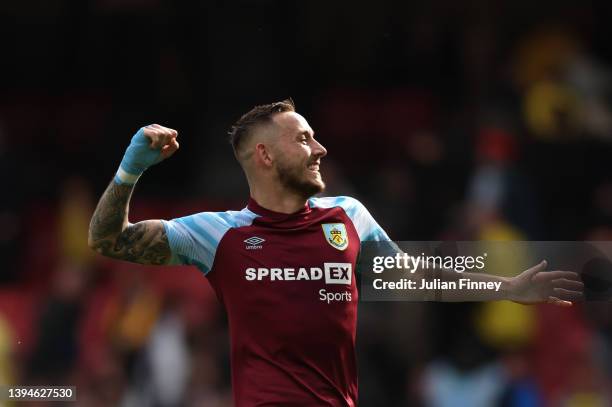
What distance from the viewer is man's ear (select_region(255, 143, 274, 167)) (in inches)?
257

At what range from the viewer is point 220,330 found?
37.9 feet

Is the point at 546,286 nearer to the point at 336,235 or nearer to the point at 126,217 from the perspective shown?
the point at 336,235

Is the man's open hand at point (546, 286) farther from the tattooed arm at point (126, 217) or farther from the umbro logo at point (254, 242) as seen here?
the tattooed arm at point (126, 217)

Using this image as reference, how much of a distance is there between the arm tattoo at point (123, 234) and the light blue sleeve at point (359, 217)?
76 cm

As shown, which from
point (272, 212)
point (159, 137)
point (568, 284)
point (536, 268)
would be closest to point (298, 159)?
point (272, 212)

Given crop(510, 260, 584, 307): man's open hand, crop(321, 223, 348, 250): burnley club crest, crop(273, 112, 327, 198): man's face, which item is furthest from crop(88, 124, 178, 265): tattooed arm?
crop(510, 260, 584, 307): man's open hand

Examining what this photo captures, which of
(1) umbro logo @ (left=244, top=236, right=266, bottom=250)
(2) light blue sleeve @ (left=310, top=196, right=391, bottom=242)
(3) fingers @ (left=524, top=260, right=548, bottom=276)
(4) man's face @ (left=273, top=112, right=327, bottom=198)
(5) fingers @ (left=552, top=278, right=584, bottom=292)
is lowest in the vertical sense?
(5) fingers @ (left=552, top=278, right=584, bottom=292)

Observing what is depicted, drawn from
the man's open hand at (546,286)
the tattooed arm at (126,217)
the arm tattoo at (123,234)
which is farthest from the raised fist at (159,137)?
the man's open hand at (546,286)

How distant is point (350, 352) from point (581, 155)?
6158 mm

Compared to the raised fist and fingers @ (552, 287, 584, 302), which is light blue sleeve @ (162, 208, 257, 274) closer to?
the raised fist

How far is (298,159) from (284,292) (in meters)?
0.63

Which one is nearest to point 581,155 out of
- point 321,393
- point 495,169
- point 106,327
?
point 495,169

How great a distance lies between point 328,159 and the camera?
12.9m

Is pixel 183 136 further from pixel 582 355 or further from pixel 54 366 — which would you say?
pixel 582 355
